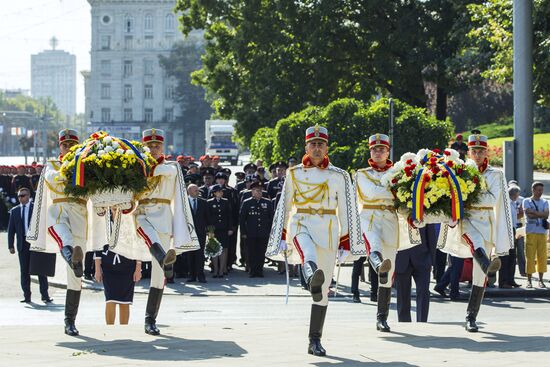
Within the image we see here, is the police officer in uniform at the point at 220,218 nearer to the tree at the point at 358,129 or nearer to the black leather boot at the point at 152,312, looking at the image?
Answer: the tree at the point at 358,129

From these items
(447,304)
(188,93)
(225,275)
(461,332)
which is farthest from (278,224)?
(188,93)

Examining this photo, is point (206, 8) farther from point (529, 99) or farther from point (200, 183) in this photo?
point (529, 99)

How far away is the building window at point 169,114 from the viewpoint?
158750mm

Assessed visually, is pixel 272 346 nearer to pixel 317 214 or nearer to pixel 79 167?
pixel 317 214

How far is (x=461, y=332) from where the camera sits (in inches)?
487

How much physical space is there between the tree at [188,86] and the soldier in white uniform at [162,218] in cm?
13676

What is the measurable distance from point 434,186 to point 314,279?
7.31ft

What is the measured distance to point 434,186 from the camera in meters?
12.5

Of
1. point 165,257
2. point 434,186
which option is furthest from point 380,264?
point 165,257

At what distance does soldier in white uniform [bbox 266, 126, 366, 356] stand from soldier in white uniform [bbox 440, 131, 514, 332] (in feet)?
5.11

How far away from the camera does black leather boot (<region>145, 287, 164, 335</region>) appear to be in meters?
11.9

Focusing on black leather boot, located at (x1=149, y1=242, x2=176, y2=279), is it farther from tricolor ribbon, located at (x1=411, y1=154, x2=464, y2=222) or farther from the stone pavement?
tricolor ribbon, located at (x1=411, y1=154, x2=464, y2=222)

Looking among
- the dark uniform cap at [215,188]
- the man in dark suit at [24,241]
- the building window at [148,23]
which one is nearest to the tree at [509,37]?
the dark uniform cap at [215,188]

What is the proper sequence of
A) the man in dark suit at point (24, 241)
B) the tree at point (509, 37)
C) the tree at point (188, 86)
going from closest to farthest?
the man in dark suit at point (24, 241)
the tree at point (509, 37)
the tree at point (188, 86)
